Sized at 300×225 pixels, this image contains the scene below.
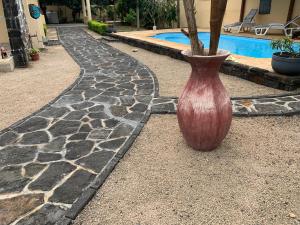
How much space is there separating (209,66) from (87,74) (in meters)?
5.52

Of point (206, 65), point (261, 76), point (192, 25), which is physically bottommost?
point (261, 76)

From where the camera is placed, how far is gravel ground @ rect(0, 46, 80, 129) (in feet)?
17.4

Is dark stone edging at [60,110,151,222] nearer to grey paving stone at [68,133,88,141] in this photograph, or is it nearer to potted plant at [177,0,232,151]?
grey paving stone at [68,133,88,141]

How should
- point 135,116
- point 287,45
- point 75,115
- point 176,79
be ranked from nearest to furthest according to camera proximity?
point 135,116 → point 75,115 → point 287,45 → point 176,79

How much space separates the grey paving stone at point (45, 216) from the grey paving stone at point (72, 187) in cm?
12

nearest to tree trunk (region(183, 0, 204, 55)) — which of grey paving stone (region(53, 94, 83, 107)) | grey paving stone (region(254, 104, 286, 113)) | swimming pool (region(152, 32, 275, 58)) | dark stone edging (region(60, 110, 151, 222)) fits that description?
dark stone edging (region(60, 110, 151, 222))

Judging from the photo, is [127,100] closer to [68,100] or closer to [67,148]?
[68,100]

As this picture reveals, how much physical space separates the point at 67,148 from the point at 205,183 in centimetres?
201

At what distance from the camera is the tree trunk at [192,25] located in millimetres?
3090

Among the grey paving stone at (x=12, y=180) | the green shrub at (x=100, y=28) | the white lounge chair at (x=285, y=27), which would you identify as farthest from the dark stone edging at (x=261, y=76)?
the green shrub at (x=100, y=28)

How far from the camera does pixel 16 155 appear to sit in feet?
12.1

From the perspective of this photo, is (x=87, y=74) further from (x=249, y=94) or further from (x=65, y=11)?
A: (x=65, y=11)

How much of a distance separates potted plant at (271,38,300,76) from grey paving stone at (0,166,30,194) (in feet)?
17.7

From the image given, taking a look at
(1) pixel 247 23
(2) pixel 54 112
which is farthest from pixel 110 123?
(1) pixel 247 23
